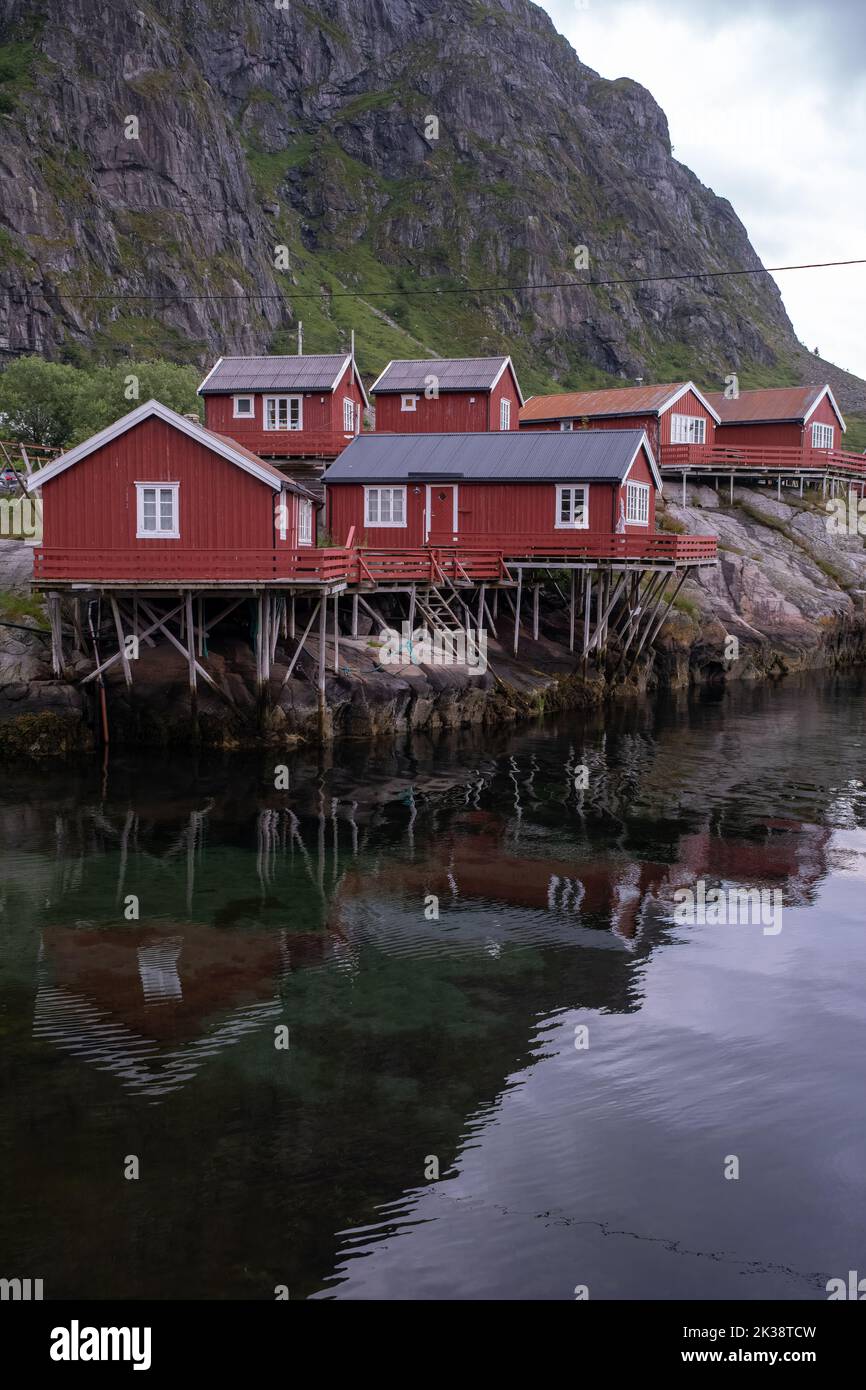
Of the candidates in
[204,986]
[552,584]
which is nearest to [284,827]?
[204,986]

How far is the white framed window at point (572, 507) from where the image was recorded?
4000cm

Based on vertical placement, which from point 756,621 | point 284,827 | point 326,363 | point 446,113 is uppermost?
point 446,113

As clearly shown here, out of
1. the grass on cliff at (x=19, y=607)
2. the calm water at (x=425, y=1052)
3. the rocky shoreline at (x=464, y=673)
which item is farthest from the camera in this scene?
the grass on cliff at (x=19, y=607)

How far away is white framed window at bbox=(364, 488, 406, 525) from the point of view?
41938mm

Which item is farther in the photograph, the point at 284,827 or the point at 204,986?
the point at 284,827

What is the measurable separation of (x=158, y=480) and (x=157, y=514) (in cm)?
96

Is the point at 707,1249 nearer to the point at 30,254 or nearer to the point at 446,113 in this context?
the point at 30,254

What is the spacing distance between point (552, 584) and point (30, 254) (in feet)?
236

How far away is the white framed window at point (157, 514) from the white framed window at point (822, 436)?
47659mm

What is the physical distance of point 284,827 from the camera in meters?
24.3

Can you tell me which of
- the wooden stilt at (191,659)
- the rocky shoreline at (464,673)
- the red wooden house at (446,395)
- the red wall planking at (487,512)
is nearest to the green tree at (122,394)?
the red wooden house at (446,395)

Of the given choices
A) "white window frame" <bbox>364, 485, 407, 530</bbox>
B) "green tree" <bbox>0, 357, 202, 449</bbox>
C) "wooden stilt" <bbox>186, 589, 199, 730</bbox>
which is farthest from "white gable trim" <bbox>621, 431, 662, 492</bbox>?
"green tree" <bbox>0, 357, 202, 449</bbox>

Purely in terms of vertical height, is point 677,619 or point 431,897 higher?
point 677,619

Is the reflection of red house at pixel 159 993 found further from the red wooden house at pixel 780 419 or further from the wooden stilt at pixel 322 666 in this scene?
the red wooden house at pixel 780 419
